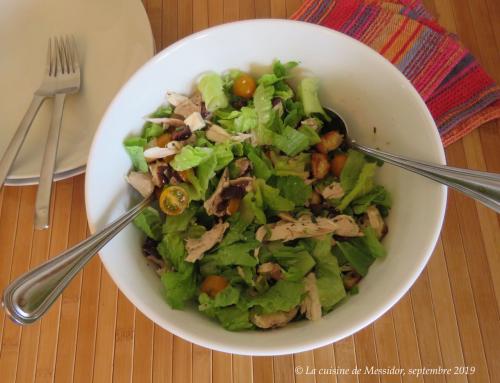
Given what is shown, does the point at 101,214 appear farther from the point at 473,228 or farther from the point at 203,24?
the point at 473,228

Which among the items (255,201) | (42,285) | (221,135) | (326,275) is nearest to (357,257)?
(326,275)

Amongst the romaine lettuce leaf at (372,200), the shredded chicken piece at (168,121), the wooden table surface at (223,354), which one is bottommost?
the wooden table surface at (223,354)

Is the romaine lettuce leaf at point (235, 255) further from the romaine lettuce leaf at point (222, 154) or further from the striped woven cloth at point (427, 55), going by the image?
Answer: the striped woven cloth at point (427, 55)

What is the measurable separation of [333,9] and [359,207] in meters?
0.43

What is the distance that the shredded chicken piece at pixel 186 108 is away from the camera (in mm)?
671

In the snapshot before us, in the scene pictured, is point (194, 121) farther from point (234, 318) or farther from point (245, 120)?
point (234, 318)

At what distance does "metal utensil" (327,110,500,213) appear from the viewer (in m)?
0.49

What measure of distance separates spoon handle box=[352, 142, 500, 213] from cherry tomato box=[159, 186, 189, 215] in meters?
0.29

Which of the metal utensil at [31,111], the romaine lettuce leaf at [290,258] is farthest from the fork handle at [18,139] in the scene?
the romaine lettuce leaf at [290,258]

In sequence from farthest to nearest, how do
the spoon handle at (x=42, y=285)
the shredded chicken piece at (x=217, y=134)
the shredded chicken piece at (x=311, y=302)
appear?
1. the shredded chicken piece at (x=217, y=134)
2. the shredded chicken piece at (x=311, y=302)
3. the spoon handle at (x=42, y=285)

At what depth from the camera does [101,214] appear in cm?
58

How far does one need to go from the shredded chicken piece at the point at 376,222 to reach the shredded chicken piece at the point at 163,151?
0.29 meters

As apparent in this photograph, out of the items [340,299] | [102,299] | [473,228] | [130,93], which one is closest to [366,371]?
[340,299]

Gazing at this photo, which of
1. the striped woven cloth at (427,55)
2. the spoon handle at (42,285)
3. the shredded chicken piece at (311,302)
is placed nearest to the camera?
the spoon handle at (42,285)
